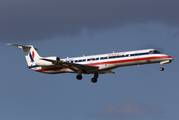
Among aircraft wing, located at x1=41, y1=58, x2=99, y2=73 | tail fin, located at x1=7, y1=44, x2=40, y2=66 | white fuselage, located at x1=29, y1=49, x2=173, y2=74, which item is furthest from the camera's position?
tail fin, located at x1=7, y1=44, x2=40, y2=66

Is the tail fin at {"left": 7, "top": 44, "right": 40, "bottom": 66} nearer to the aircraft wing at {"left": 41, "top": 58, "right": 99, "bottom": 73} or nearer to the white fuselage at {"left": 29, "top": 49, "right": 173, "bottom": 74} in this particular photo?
the aircraft wing at {"left": 41, "top": 58, "right": 99, "bottom": 73}

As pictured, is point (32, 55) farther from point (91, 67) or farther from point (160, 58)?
point (160, 58)

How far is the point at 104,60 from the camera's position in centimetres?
4775

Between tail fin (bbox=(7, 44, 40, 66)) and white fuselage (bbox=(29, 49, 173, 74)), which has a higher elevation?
tail fin (bbox=(7, 44, 40, 66))

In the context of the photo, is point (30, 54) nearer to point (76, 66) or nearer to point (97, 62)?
point (76, 66)

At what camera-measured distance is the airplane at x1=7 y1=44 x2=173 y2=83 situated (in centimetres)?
4600

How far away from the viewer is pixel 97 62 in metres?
48.2

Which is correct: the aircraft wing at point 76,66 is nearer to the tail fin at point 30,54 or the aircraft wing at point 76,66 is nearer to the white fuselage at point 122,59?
the white fuselage at point 122,59

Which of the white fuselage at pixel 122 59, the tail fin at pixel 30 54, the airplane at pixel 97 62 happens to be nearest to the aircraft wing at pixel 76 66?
the airplane at pixel 97 62

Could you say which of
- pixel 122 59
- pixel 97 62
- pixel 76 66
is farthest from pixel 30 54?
pixel 122 59

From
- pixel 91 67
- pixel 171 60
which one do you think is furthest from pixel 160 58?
pixel 91 67


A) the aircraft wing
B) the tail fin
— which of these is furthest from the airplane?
the tail fin

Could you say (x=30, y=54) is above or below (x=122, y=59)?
above

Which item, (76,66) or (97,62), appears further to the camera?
(76,66)
